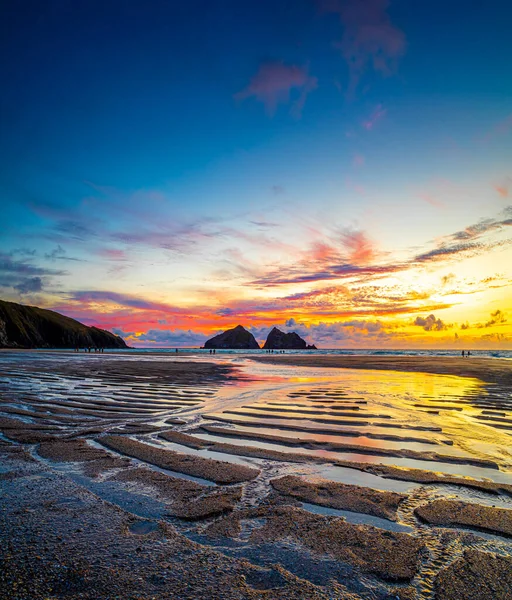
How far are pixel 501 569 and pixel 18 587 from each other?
417cm

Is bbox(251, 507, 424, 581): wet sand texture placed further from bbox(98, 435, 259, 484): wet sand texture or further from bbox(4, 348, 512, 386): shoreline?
bbox(4, 348, 512, 386): shoreline

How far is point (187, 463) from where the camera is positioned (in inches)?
246

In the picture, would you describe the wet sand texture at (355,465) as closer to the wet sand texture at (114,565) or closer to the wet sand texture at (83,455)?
the wet sand texture at (83,455)

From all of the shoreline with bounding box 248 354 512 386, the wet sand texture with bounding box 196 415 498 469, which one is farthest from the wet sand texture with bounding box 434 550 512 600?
the shoreline with bounding box 248 354 512 386

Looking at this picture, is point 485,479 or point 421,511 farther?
point 485,479

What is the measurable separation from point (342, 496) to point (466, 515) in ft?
A: 4.89

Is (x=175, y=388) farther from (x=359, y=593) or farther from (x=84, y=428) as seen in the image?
(x=359, y=593)

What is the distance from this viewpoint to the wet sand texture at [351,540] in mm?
3271

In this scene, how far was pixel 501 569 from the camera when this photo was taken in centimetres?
325

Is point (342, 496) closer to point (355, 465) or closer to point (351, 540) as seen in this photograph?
point (351, 540)

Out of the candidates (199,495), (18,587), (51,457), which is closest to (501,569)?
(199,495)

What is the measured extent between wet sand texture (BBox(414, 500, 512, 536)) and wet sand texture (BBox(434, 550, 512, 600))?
2.15ft

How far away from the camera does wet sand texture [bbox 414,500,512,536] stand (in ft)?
13.5

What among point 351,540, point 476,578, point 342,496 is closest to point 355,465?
point 342,496
